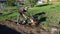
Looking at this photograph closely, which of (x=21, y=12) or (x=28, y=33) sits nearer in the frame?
(x=28, y=33)

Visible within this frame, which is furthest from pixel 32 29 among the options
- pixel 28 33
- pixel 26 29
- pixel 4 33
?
pixel 4 33

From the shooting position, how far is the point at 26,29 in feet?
44.9

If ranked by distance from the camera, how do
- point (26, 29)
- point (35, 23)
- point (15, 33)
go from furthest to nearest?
1. point (35, 23)
2. point (26, 29)
3. point (15, 33)

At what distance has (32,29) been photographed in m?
13.7

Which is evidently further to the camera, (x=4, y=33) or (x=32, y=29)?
(x=32, y=29)

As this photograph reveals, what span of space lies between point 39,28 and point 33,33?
1.27 meters

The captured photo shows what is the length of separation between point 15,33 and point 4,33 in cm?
54

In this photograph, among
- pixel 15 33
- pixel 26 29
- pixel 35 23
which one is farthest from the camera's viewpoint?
pixel 35 23

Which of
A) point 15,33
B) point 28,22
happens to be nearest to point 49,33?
point 15,33

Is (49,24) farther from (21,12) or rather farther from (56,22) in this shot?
(21,12)

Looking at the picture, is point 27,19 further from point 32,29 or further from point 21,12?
point 32,29

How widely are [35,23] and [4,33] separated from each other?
3.33 meters

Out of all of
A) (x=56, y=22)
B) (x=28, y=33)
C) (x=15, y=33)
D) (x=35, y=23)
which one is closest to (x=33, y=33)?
(x=28, y=33)

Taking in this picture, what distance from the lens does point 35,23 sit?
15078mm
